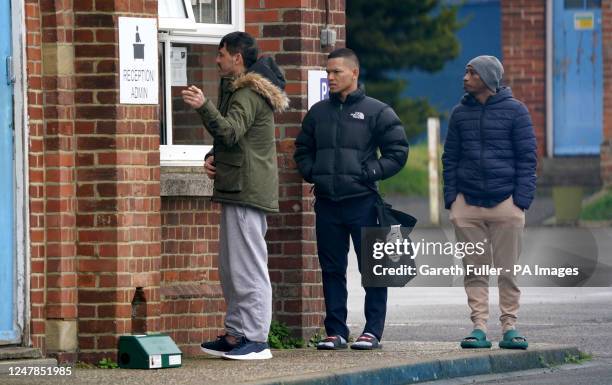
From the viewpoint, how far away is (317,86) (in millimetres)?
12703

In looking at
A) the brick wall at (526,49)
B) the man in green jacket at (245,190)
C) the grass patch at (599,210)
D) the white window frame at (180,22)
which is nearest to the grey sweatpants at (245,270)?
the man in green jacket at (245,190)

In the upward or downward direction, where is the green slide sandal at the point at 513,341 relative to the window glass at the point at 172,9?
downward

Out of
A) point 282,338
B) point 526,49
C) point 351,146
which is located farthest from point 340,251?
point 526,49

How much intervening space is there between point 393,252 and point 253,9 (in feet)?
6.43

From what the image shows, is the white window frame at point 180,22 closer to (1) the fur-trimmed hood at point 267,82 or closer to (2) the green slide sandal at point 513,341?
(1) the fur-trimmed hood at point 267,82

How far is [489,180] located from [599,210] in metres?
13.5

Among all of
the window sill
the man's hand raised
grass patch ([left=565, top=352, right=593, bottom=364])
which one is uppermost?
the man's hand raised

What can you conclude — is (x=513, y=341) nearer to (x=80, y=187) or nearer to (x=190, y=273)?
(x=190, y=273)

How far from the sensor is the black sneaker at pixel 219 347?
37.6 feet

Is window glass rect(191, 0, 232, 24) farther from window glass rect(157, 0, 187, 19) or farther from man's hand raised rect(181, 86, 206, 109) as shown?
man's hand raised rect(181, 86, 206, 109)

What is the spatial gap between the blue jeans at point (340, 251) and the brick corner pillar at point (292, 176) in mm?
441

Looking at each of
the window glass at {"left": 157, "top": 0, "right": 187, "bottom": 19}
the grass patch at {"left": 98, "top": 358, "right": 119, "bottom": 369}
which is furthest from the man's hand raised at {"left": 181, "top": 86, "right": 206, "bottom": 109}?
the grass patch at {"left": 98, "top": 358, "right": 119, "bottom": 369}

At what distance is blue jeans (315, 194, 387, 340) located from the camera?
12016 mm

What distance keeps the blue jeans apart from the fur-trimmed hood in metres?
0.87
